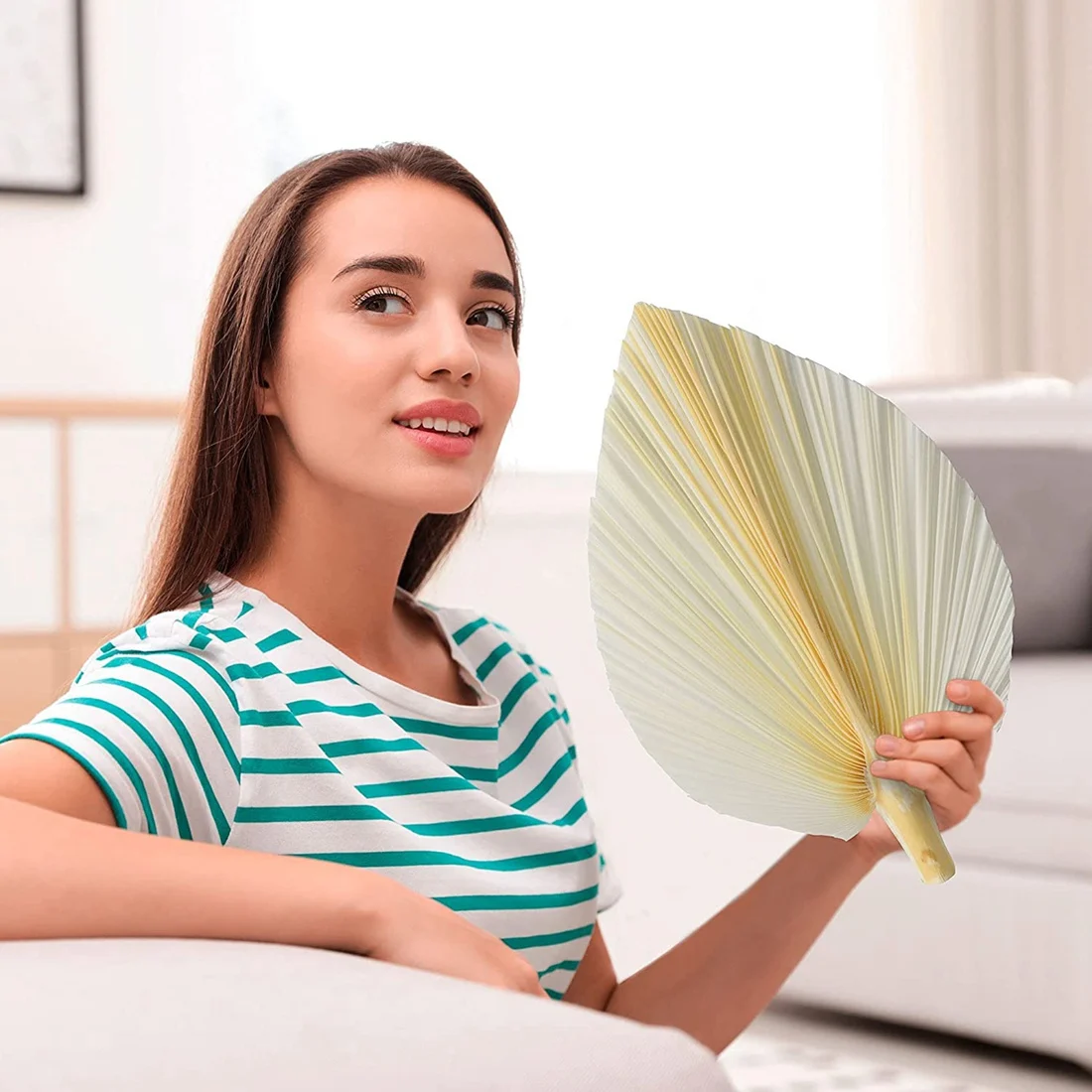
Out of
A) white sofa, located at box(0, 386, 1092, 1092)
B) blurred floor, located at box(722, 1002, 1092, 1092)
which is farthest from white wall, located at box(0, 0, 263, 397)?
blurred floor, located at box(722, 1002, 1092, 1092)

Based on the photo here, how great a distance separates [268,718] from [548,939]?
0.74 feet

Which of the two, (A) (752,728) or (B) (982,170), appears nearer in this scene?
(A) (752,728)

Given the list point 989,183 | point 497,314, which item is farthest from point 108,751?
point 989,183

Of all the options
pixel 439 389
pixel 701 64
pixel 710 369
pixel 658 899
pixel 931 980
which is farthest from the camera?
pixel 701 64

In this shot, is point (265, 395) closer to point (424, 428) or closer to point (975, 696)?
point (424, 428)

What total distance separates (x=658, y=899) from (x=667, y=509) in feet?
7.88

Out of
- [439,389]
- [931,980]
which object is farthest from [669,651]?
[931,980]

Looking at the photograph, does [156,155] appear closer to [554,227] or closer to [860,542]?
[554,227]

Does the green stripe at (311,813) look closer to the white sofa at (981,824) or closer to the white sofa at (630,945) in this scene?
the white sofa at (630,945)

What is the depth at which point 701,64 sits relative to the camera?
4.16 metres

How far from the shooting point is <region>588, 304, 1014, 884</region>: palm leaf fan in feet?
2.02

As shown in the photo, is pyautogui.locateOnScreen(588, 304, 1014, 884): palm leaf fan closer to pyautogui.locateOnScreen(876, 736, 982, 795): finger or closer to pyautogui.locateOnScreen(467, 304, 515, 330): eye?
pyautogui.locateOnScreen(876, 736, 982, 795): finger

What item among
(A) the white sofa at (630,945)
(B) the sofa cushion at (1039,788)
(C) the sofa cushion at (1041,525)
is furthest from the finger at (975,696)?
(C) the sofa cushion at (1041,525)

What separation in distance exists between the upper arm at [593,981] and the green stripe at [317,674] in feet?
0.98
